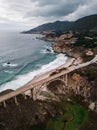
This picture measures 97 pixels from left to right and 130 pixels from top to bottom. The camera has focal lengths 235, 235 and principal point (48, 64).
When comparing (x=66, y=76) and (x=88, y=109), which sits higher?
(x=66, y=76)

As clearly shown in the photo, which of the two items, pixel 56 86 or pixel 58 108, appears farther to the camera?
pixel 56 86

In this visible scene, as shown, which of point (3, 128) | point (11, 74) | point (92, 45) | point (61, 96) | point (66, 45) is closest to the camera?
point (3, 128)

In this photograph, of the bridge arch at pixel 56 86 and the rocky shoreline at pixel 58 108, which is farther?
the bridge arch at pixel 56 86

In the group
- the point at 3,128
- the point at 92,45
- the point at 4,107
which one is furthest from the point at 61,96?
the point at 92,45

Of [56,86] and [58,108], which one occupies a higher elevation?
[56,86]

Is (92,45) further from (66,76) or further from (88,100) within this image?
(88,100)

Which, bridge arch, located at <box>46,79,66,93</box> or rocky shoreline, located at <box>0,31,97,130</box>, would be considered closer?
rocky shoreline, located at <box>0,31,97,130</box>

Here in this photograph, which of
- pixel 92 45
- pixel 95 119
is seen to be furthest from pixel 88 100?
pixel 92 45

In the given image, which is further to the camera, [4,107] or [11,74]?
[11,74]

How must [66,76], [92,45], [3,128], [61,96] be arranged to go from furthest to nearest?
1. [92,45]
2. [66,76]
3. [61,96]
4. [3,128]
